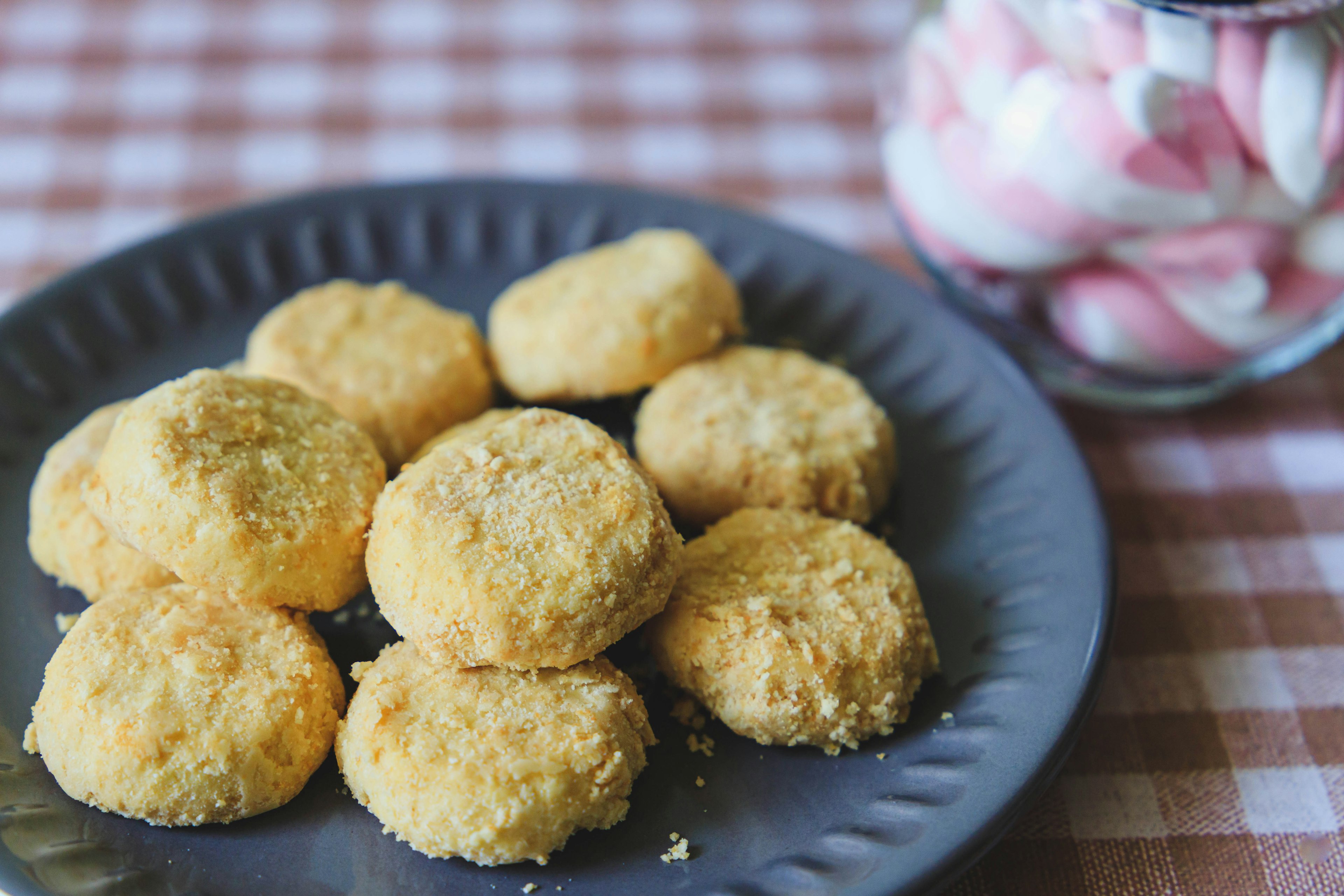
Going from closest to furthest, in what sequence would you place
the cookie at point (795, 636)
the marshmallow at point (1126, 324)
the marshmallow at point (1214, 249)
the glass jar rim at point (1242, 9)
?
the cookie at point (795, 636) < the glass jar rim at point (1242, 9) < the marshmallow at point (1214, 249) < the marshmallow at point (1126, 324)

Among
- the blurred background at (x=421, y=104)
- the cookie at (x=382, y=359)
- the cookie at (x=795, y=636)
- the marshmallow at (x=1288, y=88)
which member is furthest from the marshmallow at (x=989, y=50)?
the cookie at (x=382, y=359)

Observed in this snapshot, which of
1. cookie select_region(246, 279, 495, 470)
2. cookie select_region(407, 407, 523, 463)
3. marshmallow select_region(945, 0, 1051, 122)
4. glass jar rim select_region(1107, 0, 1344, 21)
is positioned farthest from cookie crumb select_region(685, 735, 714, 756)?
glass jar rim select_region(1107, 0, 1344, 21)

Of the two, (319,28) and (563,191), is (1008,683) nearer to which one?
(563,191)

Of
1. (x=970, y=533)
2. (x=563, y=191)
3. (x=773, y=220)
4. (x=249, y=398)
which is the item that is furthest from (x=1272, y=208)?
(x=249, y=398)

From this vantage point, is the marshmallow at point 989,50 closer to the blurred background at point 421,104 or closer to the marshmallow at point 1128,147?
the marshmallow at point 1128,147

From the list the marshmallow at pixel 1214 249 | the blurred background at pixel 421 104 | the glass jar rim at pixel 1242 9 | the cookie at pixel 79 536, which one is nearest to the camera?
the cookie at pixel 79 536

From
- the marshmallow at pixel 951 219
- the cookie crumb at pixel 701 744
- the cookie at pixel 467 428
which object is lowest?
the cookie crumb at pixel 701 744

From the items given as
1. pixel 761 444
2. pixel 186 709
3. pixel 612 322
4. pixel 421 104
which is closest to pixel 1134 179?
pixel 761 444
